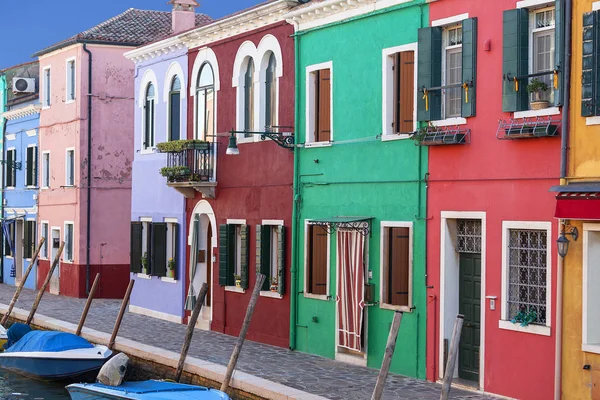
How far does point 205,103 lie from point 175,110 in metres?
1.88

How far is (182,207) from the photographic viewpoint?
2614 cm

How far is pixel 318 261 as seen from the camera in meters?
20.3

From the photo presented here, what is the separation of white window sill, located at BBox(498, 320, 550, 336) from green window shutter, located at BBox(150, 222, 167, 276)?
13029mm

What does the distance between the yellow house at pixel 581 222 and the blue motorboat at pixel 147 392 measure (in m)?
5.15

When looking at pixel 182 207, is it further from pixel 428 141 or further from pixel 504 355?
pixel 504 355

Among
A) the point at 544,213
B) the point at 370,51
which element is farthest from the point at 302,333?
the point at 544,213

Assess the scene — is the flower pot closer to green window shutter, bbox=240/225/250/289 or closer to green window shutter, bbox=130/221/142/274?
green window shutter, bbox=240/225/250/289

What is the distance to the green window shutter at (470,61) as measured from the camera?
52.2 ft

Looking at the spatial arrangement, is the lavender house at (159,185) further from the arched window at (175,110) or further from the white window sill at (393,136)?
the white window sill at (393,136)

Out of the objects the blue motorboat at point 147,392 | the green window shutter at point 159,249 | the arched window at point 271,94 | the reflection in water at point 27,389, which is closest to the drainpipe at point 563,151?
the blue motorboat at point 147,392

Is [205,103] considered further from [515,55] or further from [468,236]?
[515,55]

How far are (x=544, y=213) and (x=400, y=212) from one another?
344 centimetres

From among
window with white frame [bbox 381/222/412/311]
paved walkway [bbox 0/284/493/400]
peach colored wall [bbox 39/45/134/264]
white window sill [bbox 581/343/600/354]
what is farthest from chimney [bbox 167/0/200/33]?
white window sill [bbox 581/343/600/354]

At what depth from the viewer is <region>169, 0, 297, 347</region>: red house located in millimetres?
21344
